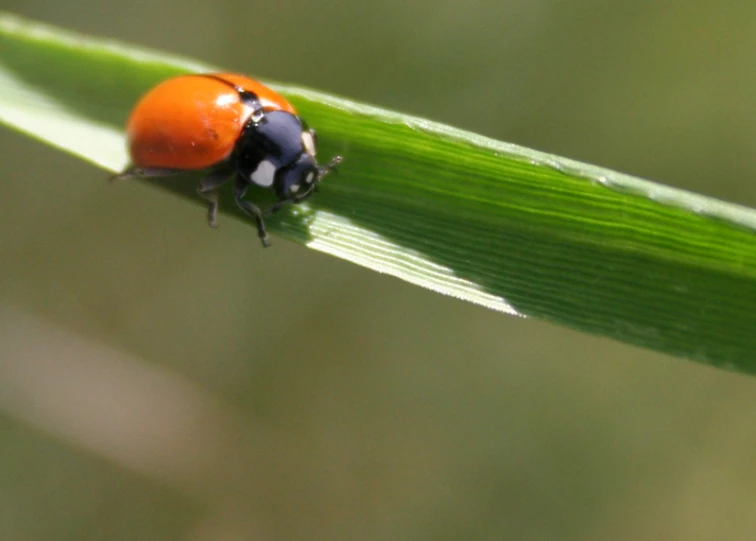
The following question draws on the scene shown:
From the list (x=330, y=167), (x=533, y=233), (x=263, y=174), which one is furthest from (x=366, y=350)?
(x=533, y=233)

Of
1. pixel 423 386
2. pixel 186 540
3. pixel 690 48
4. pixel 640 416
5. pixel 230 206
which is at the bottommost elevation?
pixel 186 540

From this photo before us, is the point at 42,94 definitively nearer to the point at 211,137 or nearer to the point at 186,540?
the point at 211,137

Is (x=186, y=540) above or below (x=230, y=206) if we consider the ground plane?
below

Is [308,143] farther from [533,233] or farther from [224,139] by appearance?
[533,233]

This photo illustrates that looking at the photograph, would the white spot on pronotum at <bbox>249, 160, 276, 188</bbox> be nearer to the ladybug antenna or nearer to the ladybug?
the ladybug

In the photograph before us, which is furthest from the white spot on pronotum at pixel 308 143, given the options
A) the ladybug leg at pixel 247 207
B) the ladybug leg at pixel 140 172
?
the ladybug leg at pixel 140 172

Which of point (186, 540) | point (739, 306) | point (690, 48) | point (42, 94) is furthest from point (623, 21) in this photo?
point (186, 540)

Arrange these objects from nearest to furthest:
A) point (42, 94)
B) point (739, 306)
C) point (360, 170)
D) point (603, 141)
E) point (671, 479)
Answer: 1. point (739, 306)
2. point (360, 170)
3. point (42, 94)
4. point (671, 479)
5. point (603, 141)

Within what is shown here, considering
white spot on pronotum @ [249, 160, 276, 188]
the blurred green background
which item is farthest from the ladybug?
the blurred green background
